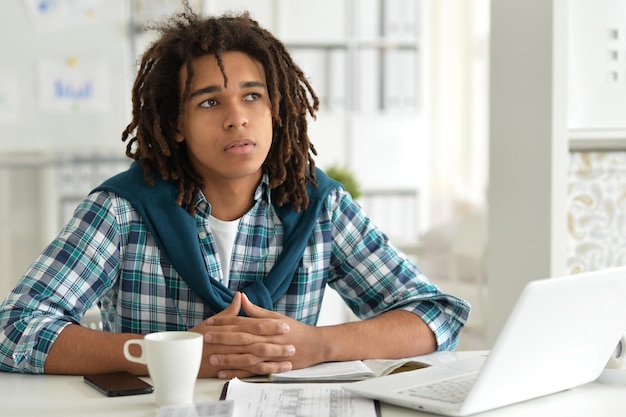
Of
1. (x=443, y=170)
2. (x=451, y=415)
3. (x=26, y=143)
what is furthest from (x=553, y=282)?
(x=443, y=170)

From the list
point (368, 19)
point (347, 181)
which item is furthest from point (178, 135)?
point (368, 19)

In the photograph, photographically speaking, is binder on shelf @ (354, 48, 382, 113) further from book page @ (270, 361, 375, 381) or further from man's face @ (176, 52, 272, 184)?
book page @ (270, 361, 375, 381)

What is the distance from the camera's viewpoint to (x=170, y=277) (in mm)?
1604

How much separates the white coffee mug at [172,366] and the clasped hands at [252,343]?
0.60ft

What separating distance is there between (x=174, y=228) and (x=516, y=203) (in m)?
0.80

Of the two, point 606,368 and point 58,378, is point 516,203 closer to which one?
point 606,368

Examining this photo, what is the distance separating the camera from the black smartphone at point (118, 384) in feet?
4.05

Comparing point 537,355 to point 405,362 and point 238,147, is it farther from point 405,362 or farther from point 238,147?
point 238,147

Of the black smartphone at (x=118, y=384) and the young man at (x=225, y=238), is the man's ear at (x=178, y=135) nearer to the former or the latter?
the young man at (x=225, y=238)

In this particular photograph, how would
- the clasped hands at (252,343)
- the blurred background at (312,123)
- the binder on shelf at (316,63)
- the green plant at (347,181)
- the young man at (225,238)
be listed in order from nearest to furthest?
the clasped hands at (252,343)
the young man at (225,238)
the green plant at (347,181)
the blurred background at (312,123)
the binder on shelf at (316,63)

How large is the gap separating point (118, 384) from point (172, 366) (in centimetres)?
18

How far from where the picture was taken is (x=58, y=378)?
1365 mm

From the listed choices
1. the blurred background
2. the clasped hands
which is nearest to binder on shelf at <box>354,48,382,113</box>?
the blurred background

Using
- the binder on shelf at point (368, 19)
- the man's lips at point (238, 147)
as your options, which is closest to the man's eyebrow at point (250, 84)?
the man's lips at point (238, 147)
